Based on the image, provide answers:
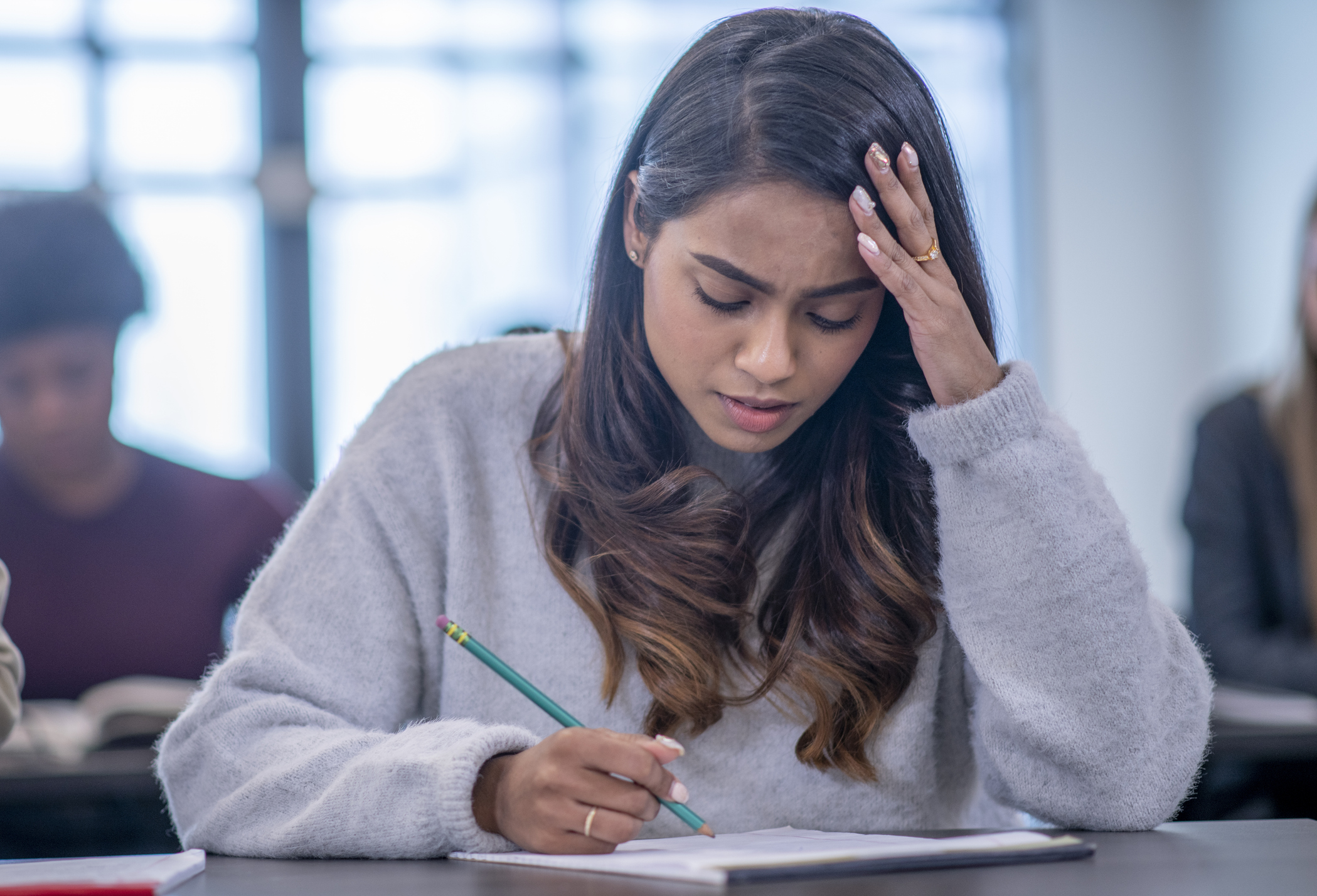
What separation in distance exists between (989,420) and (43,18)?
3565mm

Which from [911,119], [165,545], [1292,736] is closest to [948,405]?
[911,119]

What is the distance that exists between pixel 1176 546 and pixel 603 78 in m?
2.34

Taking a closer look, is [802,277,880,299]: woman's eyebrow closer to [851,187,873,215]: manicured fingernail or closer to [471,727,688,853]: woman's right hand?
[851,187,873,215]: manicured fingernail

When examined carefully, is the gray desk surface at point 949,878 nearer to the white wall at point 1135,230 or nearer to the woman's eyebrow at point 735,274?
the woman's eyebrow at point 735,274

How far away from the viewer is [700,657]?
1.01 m

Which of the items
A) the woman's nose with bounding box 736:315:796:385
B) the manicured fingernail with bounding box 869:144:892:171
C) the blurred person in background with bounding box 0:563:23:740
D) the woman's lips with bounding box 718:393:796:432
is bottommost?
the blurred person in background with bounding box 0:563:23:740

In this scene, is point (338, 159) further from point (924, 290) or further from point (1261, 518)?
point (924, 290)

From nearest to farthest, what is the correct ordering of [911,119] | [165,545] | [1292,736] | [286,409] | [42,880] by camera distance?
[42,880] → [911,119] → [1292,736] → [165,545] → [286,409]

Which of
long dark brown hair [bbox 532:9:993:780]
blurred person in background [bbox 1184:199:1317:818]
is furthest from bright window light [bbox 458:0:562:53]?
long dark brown hair [bbox 532:9:993:780]

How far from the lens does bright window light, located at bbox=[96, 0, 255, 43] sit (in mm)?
3646

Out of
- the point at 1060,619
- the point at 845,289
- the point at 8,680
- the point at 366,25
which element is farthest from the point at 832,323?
the point at 366,25

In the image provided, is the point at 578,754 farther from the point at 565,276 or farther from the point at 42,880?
the point at 565,276

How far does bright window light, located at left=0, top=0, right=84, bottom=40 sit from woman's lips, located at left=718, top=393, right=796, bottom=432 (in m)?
3.34

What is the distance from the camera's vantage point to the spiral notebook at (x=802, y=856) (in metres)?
0.67
